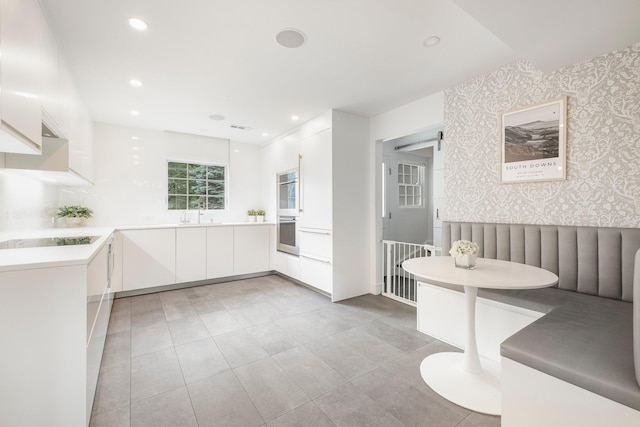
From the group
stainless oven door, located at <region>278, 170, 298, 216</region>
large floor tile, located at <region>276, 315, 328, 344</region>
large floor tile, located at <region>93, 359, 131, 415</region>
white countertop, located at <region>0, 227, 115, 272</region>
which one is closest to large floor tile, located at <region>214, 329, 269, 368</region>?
large floor tile, located at <region>276, 315, 328, 344</region>

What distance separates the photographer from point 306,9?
1.80 m

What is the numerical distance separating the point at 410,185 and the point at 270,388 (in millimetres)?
4274

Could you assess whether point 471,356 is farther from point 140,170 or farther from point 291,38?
point 140,170

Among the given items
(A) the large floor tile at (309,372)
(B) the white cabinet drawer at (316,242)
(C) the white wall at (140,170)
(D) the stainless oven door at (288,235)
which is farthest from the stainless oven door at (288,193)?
(A) the large floor tile at (309,372)

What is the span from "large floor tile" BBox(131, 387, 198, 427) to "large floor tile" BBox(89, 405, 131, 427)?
0.09 ft

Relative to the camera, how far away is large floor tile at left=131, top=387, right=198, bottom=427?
61.7 inches

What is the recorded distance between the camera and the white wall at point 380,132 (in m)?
3.25

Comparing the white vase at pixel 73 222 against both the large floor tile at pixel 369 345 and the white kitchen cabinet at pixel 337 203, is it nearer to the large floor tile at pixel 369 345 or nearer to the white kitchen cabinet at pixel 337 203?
the white kitchen cabinet at pixel 337 203

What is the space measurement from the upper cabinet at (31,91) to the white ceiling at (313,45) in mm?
256

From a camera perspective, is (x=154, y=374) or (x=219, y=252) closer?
(x=154, y=374)

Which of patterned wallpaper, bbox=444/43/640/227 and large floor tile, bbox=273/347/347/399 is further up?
patterned wallpaper, bbox=444/43/640/227

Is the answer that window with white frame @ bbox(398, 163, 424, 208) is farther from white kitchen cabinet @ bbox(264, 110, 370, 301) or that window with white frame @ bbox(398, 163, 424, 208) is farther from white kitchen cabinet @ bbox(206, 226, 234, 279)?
white kitchen cabinet @ bbox(206, 226, 234, 279)

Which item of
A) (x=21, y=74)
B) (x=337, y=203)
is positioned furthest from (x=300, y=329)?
(x=21, y=74)

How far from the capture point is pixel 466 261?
196 centimetres
